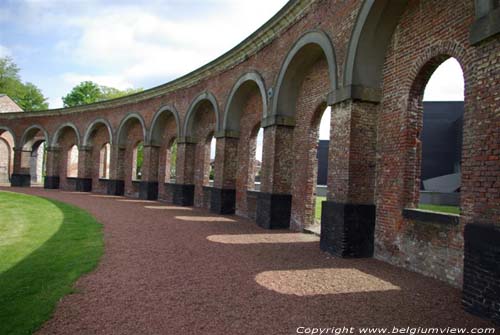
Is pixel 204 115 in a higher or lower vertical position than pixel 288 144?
higher

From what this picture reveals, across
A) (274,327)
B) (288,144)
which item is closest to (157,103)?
(288,144)

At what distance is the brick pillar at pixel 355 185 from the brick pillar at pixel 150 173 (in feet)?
45.0

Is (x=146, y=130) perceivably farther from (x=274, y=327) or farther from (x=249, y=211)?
(x=274, y=327)

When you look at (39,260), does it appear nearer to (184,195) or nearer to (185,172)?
(184,195)

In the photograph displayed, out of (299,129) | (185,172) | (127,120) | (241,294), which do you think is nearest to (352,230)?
(241,294)

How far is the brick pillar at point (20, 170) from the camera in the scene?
82.9 feet

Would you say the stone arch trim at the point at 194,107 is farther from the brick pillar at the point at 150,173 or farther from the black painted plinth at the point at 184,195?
the brick pillar at the point at 150,173

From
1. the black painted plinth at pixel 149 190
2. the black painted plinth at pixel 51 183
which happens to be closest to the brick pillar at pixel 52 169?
the black painted plinth at pixel 51 183

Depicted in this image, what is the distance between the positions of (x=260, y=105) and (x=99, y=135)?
15.4 m

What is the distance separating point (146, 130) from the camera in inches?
773

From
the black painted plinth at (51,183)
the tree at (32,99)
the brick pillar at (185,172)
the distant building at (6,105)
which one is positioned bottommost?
the black painted plinth at (51,183)

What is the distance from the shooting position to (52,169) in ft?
82.9

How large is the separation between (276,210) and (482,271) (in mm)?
6656

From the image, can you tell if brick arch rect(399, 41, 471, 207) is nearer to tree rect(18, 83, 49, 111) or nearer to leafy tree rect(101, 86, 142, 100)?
leafy tree rect(101, 86, 142, 100)
